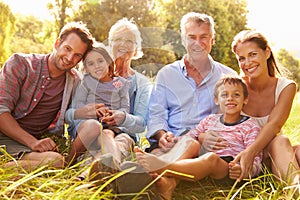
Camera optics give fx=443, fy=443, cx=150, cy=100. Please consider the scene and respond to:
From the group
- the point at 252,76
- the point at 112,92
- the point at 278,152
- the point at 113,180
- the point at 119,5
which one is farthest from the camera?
the point at 119,5

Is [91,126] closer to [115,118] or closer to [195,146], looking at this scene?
[115,118]

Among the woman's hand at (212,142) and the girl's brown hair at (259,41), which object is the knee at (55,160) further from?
the girl's brown hair at (259,41)

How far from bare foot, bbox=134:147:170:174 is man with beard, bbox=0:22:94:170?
2.51 feet

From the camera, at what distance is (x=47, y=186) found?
2271 mm

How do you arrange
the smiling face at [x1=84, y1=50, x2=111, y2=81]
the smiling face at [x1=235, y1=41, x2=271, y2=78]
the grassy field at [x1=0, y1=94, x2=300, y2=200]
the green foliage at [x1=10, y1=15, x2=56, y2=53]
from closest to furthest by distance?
the grassy field at [x1=0, y1=94, x2=300, y2=200] < the smiling face at [x1=235, y1=41, x2=271, y2=78] < the smiling face at [x1=84, y1=50, x2=111, y2=81] < the green foliage at [x1=10, y1=15, x2=56, y2=53]

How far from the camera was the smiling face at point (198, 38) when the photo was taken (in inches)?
122

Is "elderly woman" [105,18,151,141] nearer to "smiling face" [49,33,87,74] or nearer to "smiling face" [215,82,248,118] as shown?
"smiling face" [49,33,87,74]

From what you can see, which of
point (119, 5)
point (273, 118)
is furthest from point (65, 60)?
point (119, 5)

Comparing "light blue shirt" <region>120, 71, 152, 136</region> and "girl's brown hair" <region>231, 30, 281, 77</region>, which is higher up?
"girl's brown hair" <region>231, 30, 281, 77</region>

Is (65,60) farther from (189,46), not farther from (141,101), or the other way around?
(189,46)

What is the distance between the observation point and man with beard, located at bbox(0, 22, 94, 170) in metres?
2.82

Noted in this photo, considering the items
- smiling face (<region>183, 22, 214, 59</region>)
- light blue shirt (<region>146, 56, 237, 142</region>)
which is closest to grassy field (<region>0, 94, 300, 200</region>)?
light blue shirt (<region>146, 56, 237, 142</region>)

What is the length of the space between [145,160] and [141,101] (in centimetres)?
106

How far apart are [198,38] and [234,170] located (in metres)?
1.03
